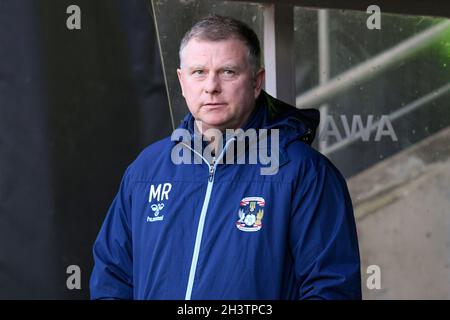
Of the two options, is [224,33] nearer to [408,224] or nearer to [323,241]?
[323,241]

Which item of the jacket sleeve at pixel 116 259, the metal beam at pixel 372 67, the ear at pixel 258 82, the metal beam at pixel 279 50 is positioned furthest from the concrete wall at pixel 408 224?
the jacket sleeve at pixel 116 259

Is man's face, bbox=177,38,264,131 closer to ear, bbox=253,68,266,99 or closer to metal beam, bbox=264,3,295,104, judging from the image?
ear, bbox=253,68,266,99

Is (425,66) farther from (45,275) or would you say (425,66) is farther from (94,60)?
(45,275)

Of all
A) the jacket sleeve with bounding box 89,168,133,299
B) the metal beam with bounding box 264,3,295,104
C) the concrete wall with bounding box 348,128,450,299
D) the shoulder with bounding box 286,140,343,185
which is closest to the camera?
the shoulder with bounding box 286,140,343,185

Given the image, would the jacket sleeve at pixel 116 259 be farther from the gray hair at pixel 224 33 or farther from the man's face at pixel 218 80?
the gray hair at pixel 224 33

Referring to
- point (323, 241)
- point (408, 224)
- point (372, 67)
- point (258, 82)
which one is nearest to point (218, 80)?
point (258, 82)

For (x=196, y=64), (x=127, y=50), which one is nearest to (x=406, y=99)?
(x=127, y=50)

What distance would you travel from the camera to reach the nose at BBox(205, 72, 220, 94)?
2.40 m

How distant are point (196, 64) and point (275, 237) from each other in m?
0.49

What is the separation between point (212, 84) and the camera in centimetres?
240

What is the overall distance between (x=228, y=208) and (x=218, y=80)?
0.33 metres

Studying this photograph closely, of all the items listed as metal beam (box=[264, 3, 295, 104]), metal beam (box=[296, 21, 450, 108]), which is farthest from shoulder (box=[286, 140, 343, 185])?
metal beam (box=[296, 21, 450, 108])

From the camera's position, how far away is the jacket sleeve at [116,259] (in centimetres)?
248

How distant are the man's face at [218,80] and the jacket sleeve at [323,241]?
0.26 metres
